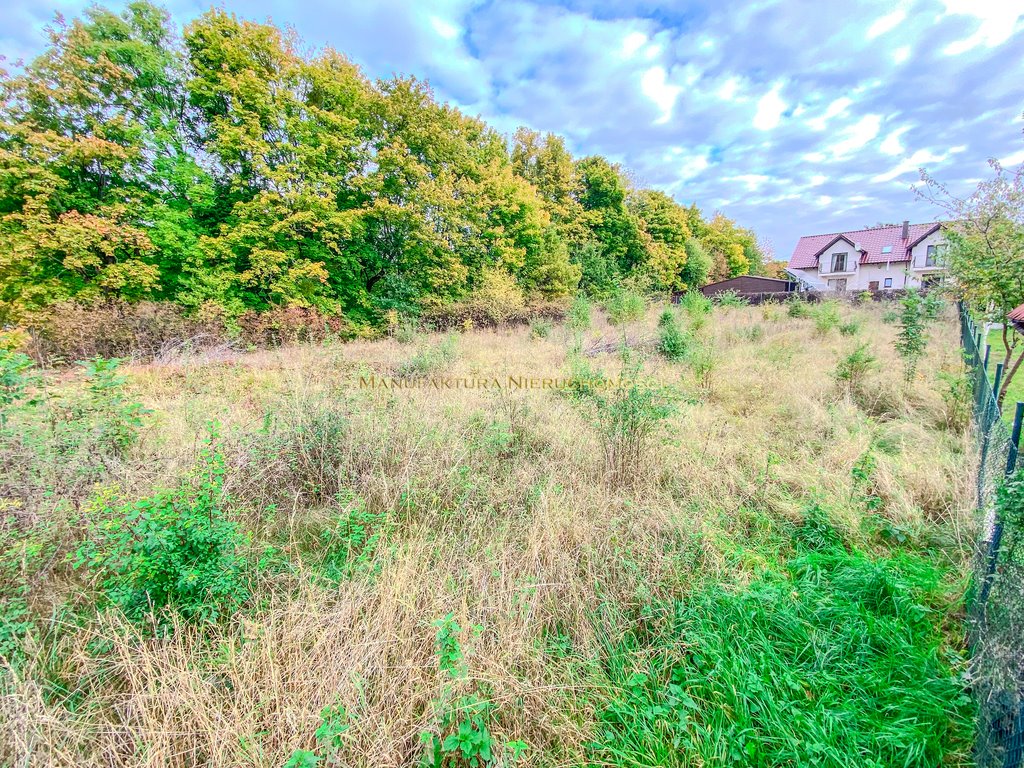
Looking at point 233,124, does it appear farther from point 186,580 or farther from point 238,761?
point 238,761

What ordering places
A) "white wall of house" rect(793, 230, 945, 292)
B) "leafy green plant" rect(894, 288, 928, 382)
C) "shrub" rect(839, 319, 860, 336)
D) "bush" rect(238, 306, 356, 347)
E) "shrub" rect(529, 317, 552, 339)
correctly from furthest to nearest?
1. "white wall of house" rect(793, 230, 945, 292)
2. "shrub" rect(529, 317, 552, 339)
3. "shrub" rect(839, 319, 860, 336)
4. "bush" rect(238, 306, 356, 347)
5. "leafy green plant" rect(894, 288, 928, 382)

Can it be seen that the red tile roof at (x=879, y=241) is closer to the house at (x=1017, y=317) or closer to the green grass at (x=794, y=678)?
the house at (x=1017, y=317)

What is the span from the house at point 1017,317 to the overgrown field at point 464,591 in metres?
2.22

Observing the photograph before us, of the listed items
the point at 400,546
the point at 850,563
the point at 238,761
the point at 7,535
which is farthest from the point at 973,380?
the point at 7,535

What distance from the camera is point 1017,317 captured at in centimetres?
461

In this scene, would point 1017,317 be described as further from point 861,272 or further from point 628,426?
point 861,272

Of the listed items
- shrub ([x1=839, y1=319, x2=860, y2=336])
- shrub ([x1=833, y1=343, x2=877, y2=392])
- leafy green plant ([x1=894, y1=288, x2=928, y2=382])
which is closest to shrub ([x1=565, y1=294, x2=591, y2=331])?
shrub ([x1=833, y1=343, x2=877, y2=392])

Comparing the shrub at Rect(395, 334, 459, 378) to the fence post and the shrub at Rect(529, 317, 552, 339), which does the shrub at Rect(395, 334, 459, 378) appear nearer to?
the shrub at Rect(529, 317, 552, 339)

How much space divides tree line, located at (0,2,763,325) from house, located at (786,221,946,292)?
83.3 ft

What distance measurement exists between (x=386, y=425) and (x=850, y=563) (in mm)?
3687

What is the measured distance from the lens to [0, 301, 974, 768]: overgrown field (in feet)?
4.83

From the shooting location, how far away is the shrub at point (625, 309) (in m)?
12.0

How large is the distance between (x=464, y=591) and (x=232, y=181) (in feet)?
47.0

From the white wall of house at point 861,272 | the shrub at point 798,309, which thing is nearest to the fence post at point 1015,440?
the shrub at point 798,309
